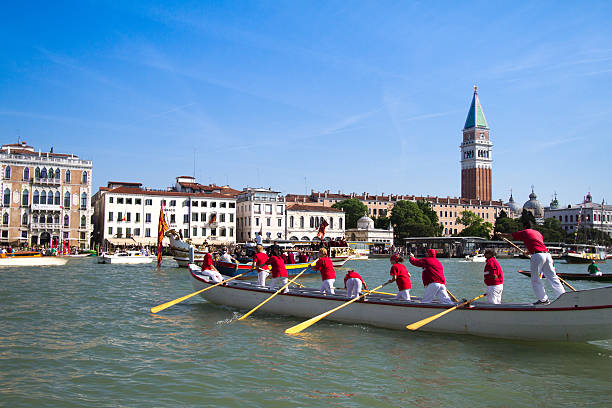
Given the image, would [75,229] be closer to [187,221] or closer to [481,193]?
[187,221]

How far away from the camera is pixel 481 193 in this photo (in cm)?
12719

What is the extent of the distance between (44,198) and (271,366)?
55402 mm

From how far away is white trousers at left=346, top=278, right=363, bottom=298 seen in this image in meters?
12.7

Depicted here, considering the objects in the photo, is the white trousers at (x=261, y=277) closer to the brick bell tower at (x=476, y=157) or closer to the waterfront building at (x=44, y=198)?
the waterfront building at (x=44, y=198)

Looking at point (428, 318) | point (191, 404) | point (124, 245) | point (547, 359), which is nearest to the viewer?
point (191, 404)

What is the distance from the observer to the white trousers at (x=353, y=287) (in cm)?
1267

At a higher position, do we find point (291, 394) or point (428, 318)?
point (428, 318)

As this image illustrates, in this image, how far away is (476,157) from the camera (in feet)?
430

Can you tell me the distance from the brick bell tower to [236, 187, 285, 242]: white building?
70.9 metres

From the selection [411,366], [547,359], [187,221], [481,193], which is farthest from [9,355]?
[481,193]

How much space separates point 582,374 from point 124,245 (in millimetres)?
58010

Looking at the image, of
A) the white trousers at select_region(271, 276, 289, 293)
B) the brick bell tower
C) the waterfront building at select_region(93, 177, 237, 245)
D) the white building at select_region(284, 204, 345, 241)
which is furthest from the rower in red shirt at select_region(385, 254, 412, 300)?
the brick bell tower

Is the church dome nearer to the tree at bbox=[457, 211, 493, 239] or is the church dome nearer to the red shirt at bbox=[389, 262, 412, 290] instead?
the tree at bbox=[457, 211, 493, 239]

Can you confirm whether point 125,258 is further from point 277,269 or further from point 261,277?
point 277,269
